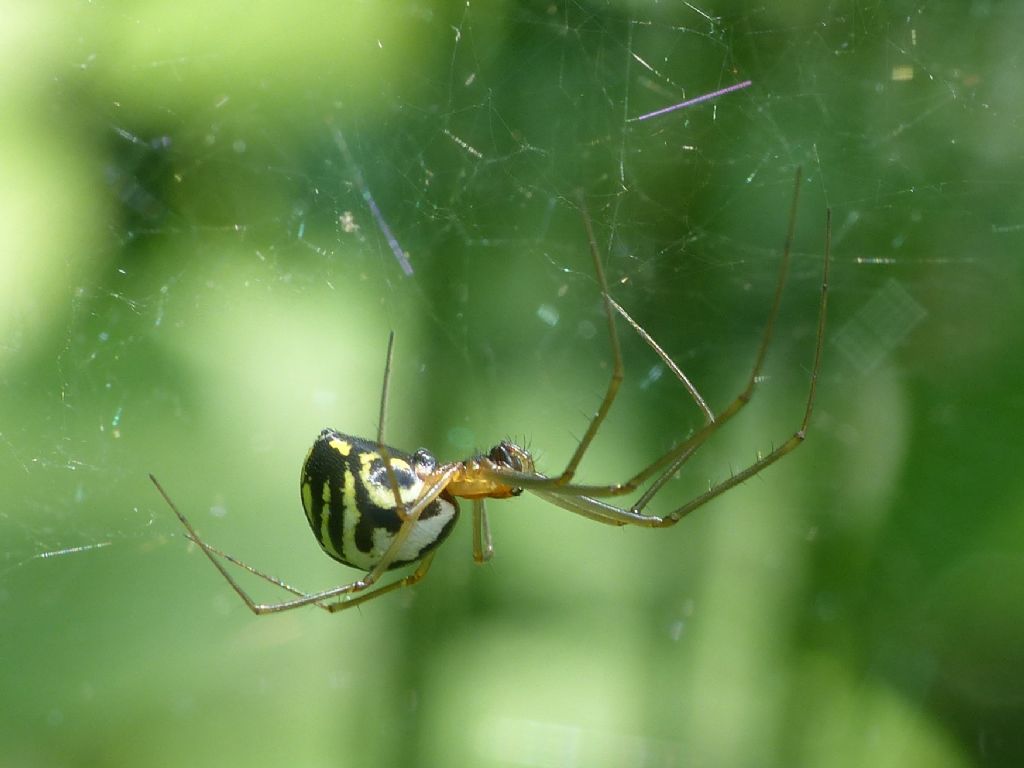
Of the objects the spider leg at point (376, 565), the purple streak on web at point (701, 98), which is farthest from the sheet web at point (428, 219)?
the spider leg at point (376, 565)

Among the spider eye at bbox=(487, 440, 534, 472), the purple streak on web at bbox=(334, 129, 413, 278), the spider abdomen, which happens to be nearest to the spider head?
the spider eye at bbox=(487, 440, 534, 472)

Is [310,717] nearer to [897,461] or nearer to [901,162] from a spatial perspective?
[897,461]

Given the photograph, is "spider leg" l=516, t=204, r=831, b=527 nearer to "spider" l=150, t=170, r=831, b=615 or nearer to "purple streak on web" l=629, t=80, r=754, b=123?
"spider" l=150, t=170, r=831, b=615

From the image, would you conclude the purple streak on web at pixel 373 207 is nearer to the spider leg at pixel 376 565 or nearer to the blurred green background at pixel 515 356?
the blurred green background at pixel 515 356

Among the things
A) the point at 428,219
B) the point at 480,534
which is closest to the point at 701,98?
the point at 428,219

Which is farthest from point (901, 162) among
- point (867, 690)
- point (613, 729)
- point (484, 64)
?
point (613, 729)

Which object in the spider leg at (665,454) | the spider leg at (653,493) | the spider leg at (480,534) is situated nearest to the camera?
the spider leg at (665,454)
